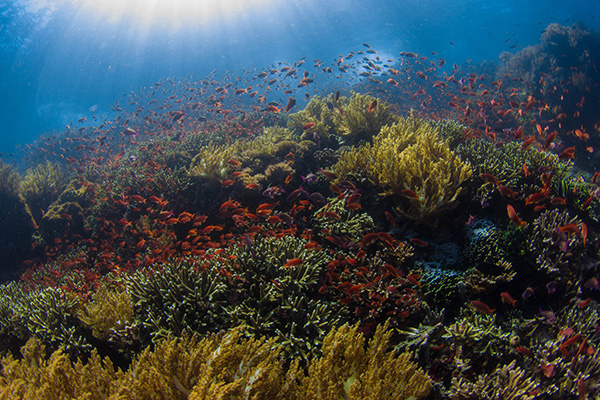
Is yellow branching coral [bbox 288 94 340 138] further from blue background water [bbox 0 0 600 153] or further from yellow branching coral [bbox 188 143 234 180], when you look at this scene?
blue background water [bbox 0 0 600 153]

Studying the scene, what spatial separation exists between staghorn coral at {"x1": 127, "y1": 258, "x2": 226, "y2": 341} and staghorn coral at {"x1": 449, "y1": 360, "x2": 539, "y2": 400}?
2.94 metres

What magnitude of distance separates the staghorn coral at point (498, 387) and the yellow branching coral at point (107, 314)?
4.35 m

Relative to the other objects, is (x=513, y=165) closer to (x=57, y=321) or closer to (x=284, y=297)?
(x=284, y=297)

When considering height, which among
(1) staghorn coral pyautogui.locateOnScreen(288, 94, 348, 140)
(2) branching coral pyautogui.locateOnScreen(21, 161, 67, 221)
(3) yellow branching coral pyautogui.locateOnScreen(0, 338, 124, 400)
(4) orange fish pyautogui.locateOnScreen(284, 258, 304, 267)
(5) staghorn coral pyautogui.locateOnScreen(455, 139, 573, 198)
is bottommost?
(5) staghorn coral pyautogui.locateOnScreen(455, 139, 573, 198)

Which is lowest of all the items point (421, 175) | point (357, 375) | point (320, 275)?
point (320, 275)

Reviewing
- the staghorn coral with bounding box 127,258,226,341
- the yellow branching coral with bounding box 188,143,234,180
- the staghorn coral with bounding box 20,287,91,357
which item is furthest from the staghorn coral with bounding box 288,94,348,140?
the staghorn coral with bounding box 20,287,91,357

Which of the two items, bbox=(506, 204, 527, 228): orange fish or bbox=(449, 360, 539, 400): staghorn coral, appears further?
bbox=(506, 204, 527, 228): orange fish

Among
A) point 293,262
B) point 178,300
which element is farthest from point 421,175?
point 178,300

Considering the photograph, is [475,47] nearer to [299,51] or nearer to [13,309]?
[299,51]

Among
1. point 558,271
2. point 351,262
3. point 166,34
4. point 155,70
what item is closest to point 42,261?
point 351,262

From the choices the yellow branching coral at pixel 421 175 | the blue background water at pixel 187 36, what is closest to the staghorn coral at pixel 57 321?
the yellow branching coral at pixel 421 175

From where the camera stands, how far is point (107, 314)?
3.65 metres

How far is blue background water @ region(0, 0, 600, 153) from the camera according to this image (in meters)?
41.7

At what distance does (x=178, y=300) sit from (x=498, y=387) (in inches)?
163
